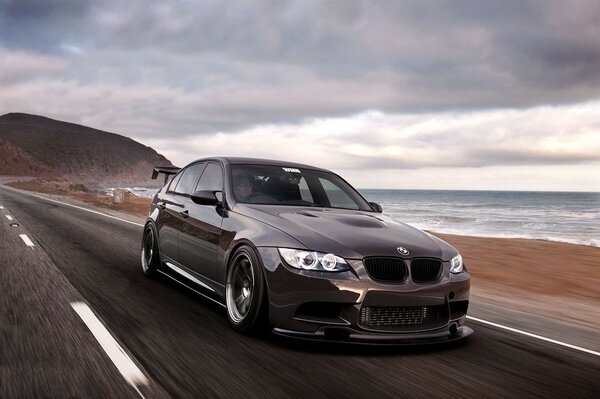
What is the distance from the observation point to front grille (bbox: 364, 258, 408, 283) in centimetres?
455

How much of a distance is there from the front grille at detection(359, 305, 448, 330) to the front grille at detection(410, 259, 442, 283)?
22 centimetres

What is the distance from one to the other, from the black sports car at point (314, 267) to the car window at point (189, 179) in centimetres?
Result: 77

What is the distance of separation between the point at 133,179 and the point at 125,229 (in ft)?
521

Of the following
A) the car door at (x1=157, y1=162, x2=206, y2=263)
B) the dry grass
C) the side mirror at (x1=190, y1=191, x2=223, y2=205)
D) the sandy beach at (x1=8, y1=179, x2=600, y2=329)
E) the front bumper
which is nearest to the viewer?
the front bumper

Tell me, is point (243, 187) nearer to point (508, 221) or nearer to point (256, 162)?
point (256, 162)

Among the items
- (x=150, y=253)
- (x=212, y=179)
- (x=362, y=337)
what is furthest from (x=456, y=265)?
(x=150, y=253)

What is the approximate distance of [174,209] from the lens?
7055mm

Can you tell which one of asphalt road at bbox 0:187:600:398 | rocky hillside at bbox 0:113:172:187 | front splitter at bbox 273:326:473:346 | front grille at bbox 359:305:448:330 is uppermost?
rocky hillside at bbox 0:113:172:187

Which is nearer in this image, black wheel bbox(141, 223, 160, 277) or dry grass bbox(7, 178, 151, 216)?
black wheel bbox(141, 223, 160, 277)

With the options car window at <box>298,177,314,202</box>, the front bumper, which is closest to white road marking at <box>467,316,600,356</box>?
the front bumper

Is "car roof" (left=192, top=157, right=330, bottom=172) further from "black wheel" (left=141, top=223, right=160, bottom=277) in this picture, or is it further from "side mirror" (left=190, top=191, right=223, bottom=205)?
"black wheel" (left=141, top=223, right=160, bottom=277)

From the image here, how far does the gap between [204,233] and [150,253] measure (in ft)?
7.06

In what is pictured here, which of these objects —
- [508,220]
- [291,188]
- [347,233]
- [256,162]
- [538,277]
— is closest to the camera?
[347,233]

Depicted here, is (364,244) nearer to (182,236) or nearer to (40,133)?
(182,236)
